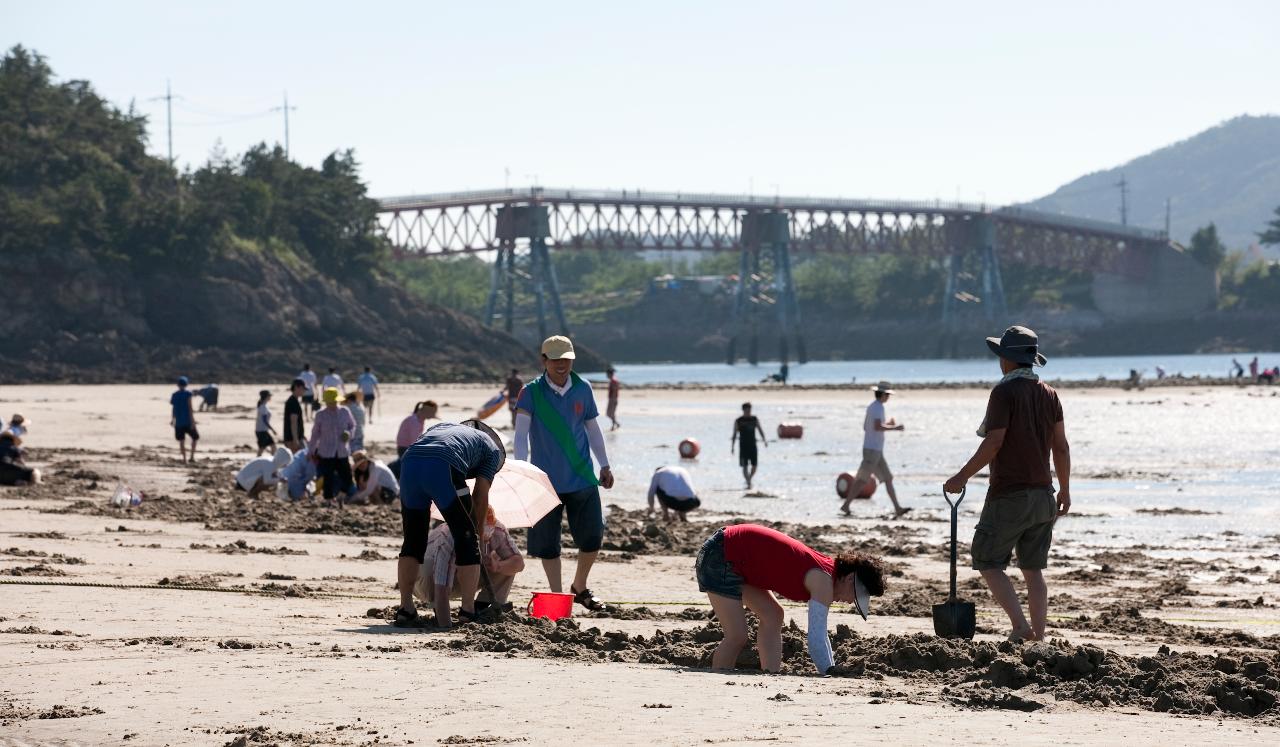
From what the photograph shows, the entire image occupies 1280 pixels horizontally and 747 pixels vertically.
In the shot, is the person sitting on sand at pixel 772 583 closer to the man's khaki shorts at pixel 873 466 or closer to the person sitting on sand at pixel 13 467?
the man's khaki shorts at pixel 873 466

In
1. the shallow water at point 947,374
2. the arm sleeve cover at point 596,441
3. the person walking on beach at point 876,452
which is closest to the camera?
the arm sleeve cover at point 596,441

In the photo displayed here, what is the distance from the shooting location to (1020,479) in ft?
31.1

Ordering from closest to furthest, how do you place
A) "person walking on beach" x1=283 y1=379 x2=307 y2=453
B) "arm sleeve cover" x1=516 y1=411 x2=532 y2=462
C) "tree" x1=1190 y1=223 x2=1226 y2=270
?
1. "arm sleeve cover" x1=516 y1=411 x2=532 y2=462
2. "person walking on beach" x1=283 y1=379 x2=307 y2=453
3. "tree" x1=1190 y1=223 x2=1226 y2=270

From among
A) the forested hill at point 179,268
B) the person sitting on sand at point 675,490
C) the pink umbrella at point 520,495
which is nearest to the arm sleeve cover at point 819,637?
the pink umbrella at point 520,495

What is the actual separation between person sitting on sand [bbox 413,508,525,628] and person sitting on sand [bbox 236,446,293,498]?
956cm

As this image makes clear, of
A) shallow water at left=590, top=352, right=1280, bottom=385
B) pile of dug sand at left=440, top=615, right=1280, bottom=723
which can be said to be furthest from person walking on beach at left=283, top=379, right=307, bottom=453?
shallow water at left=590, top=352, right=1280, bottom=385

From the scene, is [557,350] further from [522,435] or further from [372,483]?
[372,483]

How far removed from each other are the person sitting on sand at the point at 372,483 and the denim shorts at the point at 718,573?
1034cm

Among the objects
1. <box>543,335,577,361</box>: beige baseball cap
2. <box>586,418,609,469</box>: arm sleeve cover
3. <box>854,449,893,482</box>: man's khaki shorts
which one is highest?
<box>543,335,577,361</box>: beige baseball cap

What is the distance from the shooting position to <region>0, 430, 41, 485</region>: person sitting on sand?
1962 centimetres

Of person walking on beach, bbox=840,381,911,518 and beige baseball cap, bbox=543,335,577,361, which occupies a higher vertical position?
beige baseball cap, bbox=543,335,577,361

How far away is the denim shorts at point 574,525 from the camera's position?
10.9 metres

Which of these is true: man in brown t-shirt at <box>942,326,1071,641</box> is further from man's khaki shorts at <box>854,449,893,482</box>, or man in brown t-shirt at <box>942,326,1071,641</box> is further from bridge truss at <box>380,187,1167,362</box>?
bridge truss at <box>380,187,1167,362</box>

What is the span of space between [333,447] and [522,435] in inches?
310
